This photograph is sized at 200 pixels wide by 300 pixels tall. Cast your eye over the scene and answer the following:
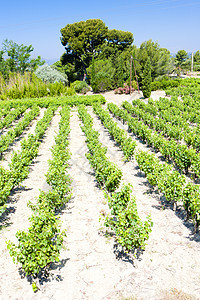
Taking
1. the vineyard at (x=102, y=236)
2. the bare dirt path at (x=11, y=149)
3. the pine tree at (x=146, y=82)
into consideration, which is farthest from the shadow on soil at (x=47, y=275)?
the pine tree at (x=146, y=82)

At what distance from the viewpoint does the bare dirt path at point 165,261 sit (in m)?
4.55

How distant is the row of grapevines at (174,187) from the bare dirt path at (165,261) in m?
0.44

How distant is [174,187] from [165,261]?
1.99m

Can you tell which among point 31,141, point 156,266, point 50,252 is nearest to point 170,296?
point 156,266

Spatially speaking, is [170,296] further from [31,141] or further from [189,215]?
[31,141]

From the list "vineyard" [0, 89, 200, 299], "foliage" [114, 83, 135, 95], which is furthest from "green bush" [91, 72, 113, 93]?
"vineyard" [0, 89, 200, 299]

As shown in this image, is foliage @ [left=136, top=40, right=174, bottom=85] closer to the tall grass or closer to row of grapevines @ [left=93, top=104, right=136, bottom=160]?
the tall grass

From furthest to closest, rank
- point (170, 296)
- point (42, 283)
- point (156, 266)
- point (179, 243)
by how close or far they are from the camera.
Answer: point (179, 243)
point (156, 266)
point (42, 283)
point (170, 296)

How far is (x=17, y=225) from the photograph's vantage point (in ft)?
21.2

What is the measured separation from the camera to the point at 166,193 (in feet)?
22.3

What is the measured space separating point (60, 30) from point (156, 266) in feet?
166

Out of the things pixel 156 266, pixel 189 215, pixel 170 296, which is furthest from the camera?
pixel 189 215

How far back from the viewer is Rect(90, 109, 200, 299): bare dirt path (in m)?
4.55

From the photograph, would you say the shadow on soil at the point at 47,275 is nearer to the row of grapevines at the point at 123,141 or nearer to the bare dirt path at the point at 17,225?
the bare dirt path at the point at 17,225
